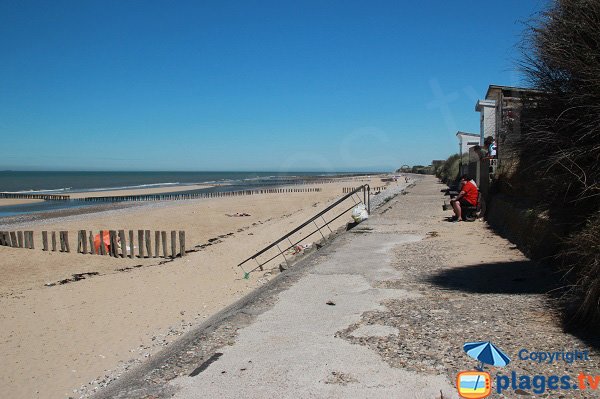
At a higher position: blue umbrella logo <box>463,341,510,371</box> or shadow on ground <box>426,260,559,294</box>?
blue umbrella logo <box>463,341,510,371</box>

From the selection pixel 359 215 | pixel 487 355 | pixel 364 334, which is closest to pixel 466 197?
pixel 359 215

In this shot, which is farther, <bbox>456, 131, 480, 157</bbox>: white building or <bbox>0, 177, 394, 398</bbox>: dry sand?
<bbox>456, 131, 480, 157</bbox>: white building

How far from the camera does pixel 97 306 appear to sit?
973 centimetres

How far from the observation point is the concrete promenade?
346cm

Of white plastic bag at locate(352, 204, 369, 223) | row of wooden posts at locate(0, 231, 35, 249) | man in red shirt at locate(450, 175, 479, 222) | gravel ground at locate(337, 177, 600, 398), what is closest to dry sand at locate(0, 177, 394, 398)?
row of wooden posts at locate(0, 231, 35, 249)

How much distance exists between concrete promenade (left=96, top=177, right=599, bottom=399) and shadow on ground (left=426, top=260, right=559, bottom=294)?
0.01 metres

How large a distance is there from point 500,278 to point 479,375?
331cm

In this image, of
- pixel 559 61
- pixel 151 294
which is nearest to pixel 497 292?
pixel 559 61

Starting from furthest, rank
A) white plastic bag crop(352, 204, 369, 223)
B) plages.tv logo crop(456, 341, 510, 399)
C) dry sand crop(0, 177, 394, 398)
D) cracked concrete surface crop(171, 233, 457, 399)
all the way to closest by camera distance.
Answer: white plastic bag crop(352, 204, 369, 223)
dry sand crop(0, 177, 394, 398)
cracked concrete surface crop(171, 233, 457, 399)
plages.tv logo crop(456, 341, 510, 399)

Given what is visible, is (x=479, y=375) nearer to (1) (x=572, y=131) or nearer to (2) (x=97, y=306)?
(1) (x=572, y=131)

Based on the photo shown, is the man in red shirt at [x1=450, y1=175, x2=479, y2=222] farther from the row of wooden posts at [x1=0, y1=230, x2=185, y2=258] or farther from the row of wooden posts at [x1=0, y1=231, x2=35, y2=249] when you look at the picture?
the row of wooden posts at [x1=0, y1=231, x2=35, y2=249]

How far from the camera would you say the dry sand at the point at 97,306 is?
6.60 meters

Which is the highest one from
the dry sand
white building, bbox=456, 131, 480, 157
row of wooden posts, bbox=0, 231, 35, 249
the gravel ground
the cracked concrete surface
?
white building, bbox=456, 131, 480, 157

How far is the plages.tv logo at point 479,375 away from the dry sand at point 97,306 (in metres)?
4.32
